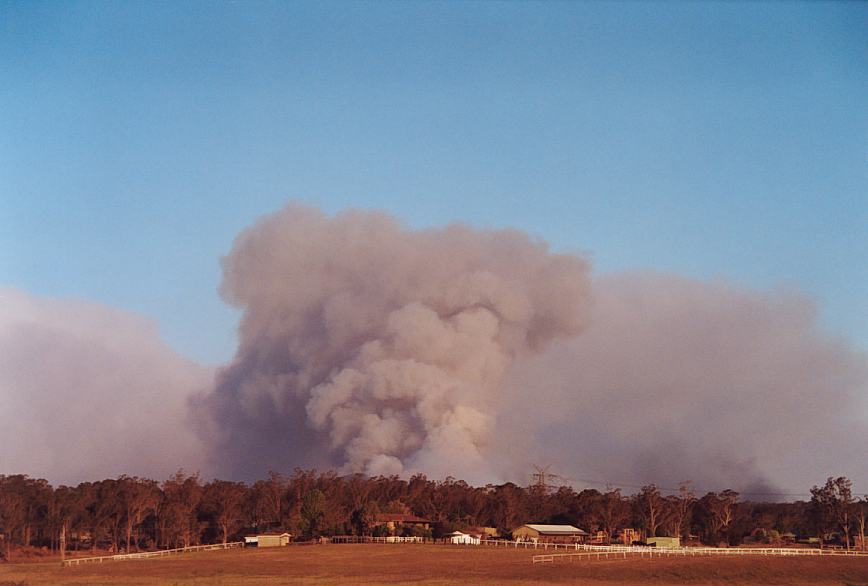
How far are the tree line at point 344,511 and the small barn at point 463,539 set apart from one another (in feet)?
18.4

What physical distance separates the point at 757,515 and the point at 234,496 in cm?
7867

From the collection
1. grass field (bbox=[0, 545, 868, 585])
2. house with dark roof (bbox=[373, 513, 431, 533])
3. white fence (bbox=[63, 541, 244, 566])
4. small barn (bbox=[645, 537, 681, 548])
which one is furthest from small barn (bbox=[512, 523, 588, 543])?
white fence (bbox=[63, 541, 244, 566])

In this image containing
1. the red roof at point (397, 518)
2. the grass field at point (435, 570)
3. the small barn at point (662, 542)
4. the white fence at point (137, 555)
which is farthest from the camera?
the red roof at point (397, 518)

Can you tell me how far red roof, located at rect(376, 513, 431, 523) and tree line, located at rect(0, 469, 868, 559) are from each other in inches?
79.2

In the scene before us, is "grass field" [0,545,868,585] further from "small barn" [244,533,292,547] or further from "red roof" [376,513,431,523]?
"red roof" [376,513,431,523]

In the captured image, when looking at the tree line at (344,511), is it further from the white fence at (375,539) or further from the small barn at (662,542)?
the small barn at (662,542)

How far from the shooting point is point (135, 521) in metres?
111

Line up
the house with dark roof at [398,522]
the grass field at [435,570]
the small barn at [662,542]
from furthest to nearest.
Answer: the house with dark roof at [398,522], the small barn at [662,542], the grass field at [435,570]

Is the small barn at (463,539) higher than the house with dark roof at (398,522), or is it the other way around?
the house with dark roof at (398,522)

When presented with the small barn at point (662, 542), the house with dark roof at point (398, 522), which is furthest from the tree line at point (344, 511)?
the small barn at point (662, 542)

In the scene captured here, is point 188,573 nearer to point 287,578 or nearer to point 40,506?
point 287,578

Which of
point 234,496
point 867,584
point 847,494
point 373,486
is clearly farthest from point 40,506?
point 847,494

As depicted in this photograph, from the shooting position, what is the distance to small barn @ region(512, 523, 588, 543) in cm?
11459

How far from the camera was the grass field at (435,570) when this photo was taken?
192 feet
